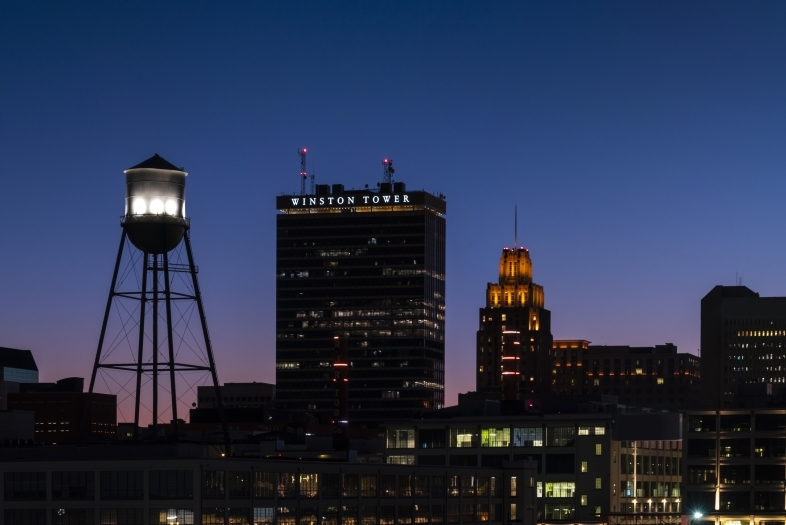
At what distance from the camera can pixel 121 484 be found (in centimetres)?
10950

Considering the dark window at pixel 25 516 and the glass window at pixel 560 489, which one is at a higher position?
the dark window at pixel 25 516

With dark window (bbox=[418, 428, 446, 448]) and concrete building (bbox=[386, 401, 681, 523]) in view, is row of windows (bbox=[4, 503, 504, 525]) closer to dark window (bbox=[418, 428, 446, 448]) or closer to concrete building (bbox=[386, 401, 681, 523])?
concrete building (bbox=[386, 401, 681, 523])

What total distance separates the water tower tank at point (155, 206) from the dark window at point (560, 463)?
59.4 meters

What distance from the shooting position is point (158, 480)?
10862 cm

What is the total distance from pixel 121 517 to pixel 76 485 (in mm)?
4069

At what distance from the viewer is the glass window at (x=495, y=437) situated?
190375mm

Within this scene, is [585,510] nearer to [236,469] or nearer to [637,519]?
[637,519]

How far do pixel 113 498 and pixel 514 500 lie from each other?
51356 mm

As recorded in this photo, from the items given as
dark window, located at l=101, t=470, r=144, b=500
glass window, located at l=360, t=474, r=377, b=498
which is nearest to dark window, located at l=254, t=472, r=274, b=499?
dark window, located at l=101, t=470, r=144, b=500

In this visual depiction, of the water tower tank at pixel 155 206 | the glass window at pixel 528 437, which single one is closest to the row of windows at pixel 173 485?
the water tower tank at pixel 155 206

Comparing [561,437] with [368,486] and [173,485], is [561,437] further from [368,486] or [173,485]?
[173,485]

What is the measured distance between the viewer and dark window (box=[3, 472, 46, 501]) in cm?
11012

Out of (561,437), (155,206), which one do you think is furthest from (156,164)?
(561,437)

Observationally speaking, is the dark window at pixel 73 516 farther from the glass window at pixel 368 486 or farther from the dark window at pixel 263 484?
the glass window at pixel 368 486
